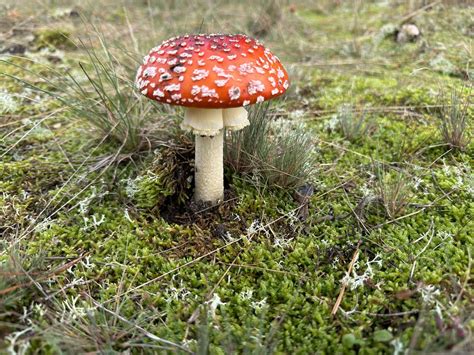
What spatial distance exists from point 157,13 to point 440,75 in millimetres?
4258

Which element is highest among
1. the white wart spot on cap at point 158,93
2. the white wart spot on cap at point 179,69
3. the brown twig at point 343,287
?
the white wart spot on cap at point 179,69

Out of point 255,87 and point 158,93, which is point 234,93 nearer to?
point 255,87

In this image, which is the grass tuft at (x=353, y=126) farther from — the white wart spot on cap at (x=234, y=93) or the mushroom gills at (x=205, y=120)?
the white wart spot on cap at (x=234, y=93)

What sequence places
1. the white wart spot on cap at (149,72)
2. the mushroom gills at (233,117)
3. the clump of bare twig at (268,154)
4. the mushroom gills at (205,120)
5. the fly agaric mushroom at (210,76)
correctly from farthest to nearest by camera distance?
the clump of bare twig at (268,154)
the mushroom gills at (233,117)
the mushroom gills at (205,120)
the white wart spot on cap at (149,72)
the fly agaric mushroom at (210,76)

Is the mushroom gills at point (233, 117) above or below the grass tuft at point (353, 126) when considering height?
above


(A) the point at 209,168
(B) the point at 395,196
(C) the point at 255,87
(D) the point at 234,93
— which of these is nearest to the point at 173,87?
(D) the point at 234,93

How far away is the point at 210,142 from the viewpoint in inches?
96.3

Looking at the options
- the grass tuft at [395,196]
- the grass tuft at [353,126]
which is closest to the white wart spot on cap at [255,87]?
the grass tuft at [395,196]

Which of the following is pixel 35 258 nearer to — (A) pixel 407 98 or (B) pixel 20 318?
(B) pixel 20 318

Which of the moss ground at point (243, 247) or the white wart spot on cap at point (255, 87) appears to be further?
the white wart spot on cap at point (255, 87)

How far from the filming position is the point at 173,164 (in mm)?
2758

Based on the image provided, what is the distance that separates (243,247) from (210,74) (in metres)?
1.02

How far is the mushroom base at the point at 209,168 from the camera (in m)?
2.46

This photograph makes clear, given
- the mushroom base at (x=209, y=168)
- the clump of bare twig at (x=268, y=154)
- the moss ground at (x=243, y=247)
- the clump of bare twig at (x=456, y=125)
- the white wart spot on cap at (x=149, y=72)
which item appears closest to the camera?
the moss ground at (x=243, y=247)
